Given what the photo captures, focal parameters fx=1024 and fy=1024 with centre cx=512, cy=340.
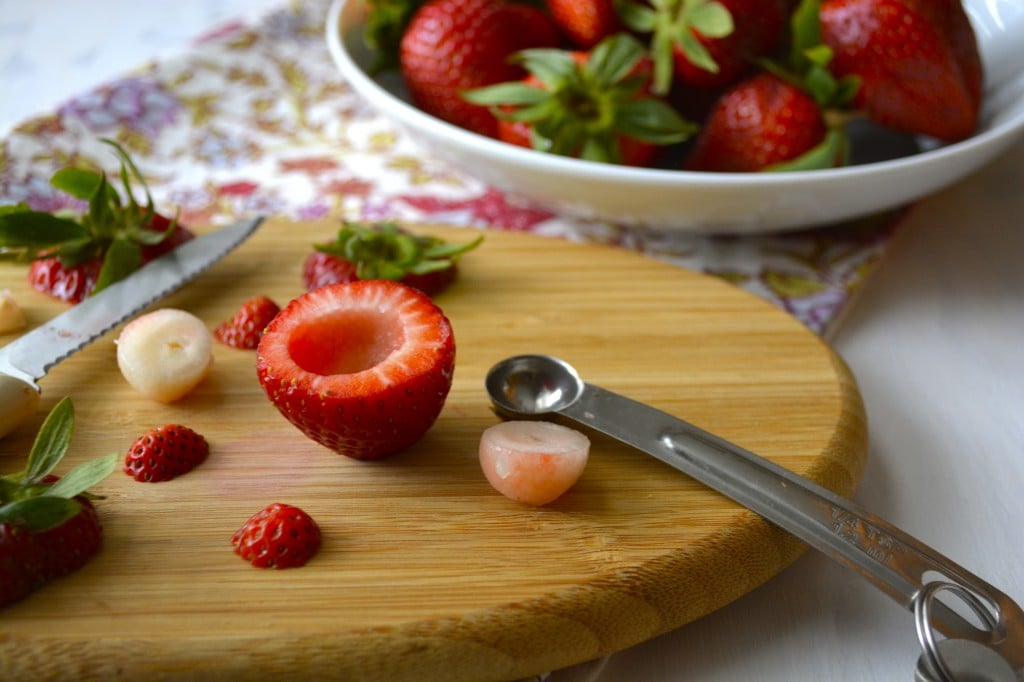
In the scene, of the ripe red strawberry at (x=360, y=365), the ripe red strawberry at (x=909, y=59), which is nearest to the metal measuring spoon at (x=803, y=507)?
the ripe red strawberry at (x=360, y=365)

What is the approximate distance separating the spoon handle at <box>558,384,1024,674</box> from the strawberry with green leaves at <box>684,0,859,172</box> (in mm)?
578

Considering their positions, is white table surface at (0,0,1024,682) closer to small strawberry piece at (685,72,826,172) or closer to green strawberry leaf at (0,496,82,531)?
small strawberry piece at (685,72,826,172)

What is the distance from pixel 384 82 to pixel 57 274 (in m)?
0.70

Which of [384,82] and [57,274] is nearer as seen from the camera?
[57,274]

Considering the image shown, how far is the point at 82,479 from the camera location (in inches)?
30.9

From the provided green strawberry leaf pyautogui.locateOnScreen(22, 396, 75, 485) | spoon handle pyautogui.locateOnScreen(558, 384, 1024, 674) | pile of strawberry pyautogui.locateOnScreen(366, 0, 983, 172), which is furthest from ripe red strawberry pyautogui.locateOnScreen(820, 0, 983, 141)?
green strawberry leaf pyautogui.locateOnScreen(22, 396, 75, 485)

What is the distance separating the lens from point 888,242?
148cm

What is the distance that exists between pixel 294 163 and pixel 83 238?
0.60 meters

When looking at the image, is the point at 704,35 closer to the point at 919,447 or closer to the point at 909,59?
the point at 909,59

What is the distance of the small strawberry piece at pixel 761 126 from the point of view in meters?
1.38

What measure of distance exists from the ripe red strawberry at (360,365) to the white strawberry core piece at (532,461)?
0.22 ft

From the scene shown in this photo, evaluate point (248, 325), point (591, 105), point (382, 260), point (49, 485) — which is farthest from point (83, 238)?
point (591, 105)

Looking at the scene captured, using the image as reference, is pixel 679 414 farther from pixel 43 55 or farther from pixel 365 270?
pixel 43 55

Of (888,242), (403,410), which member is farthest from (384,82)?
(403,410)
